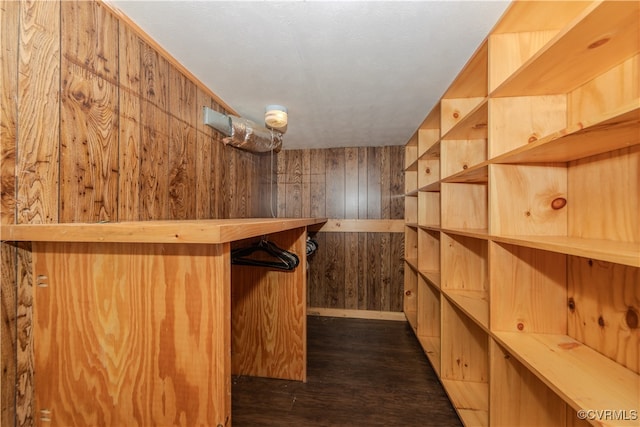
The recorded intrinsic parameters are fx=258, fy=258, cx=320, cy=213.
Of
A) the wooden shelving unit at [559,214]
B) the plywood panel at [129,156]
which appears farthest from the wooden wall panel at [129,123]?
the wooden shelving unit at [559,214]

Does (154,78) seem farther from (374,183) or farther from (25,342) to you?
(374,183)

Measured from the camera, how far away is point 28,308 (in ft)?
2.52

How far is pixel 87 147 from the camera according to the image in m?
0.93

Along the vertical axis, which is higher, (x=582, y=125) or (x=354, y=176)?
(x=354, y=176)

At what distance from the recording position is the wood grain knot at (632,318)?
800 millimetres

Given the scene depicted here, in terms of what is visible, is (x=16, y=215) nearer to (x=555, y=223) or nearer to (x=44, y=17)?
(x=44, y=17)

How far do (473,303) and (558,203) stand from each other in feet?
2.19

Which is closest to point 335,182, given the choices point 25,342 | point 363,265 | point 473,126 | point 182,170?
point 363,265

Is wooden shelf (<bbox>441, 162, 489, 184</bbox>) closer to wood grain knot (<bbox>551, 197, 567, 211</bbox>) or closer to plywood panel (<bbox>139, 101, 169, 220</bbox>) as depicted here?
wood grain knot (<bbox>551, 197, 567, 211</bbox>)

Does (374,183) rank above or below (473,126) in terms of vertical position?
below

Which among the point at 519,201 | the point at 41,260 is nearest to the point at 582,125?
the point at 519,201

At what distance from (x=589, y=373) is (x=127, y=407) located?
134 centimetres

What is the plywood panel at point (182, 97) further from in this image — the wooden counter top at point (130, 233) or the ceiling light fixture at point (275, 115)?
the wooden counter top at point (130, 233)

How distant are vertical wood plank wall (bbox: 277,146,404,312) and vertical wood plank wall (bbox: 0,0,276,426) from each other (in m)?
1.63
